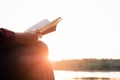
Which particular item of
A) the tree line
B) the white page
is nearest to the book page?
the white page

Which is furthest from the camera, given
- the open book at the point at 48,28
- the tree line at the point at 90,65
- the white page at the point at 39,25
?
the tree line at the point at 90,65

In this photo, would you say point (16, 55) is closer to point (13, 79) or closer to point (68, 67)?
point (13, 79)

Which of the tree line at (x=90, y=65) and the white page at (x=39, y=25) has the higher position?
the tree line at (x=90, y=65)

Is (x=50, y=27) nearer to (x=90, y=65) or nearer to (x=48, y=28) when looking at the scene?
(x=48, y=28)

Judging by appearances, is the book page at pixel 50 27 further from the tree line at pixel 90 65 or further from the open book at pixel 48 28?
the tree line at pixel 90 65

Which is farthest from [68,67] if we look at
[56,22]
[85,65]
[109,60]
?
[56,22]

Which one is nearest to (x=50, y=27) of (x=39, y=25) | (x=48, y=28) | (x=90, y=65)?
(x=48, y=28)

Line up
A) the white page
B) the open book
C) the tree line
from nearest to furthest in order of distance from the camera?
the open book, the white page, the tree line

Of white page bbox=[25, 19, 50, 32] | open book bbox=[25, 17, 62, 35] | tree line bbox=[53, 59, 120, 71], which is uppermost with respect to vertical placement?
tree line bbox=[53, 59, 120, 71]

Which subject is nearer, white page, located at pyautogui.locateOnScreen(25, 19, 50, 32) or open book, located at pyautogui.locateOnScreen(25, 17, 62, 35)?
open book, located at pyautogui.locateOnScreen(25, 17, 62, 35)

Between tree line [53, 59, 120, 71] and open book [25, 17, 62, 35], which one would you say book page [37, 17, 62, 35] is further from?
tree line [53, 59, 120, 71]

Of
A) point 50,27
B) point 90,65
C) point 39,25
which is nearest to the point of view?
point 50,27

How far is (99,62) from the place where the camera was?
119 meters

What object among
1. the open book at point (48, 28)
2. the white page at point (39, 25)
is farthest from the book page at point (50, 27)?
the white page at point (39, 25)
